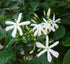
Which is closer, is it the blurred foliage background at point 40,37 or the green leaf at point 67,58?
the green leaf at point 67,58

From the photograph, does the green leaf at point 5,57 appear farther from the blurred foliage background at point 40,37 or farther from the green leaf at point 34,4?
the green leaf at point 34,4

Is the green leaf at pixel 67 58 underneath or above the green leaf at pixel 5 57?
underneath

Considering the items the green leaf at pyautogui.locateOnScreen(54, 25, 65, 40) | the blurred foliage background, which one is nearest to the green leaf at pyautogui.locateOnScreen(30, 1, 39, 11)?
the blurred foliage background

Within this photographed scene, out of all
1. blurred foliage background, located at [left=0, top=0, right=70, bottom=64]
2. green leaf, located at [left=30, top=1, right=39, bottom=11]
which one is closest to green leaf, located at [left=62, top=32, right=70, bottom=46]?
blurred foliage background, located at [left=0, top=0, right=70, bottom=64]

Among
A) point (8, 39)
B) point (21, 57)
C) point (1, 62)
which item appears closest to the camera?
point (1, 62)

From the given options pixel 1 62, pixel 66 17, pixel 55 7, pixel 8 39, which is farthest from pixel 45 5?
pixel 1 62

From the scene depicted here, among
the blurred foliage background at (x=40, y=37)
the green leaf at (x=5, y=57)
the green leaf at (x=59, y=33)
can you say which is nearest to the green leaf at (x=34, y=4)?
the blurred foliage background at (x=40, y=37)

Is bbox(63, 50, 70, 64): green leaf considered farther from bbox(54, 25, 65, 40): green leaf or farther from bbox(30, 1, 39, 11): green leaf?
bbox(30, 1, 39, 11): green leaf

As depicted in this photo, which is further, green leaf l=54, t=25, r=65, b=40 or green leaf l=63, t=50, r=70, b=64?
green leaf l=54, t=25, r=65, b=40

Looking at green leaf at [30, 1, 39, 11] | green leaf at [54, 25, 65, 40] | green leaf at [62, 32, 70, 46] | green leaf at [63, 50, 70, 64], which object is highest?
green leaf at [30, 1, 39, 11]

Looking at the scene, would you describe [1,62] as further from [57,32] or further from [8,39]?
[57,32]

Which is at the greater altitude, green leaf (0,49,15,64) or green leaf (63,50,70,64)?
green leaf (0,49,15,64)
